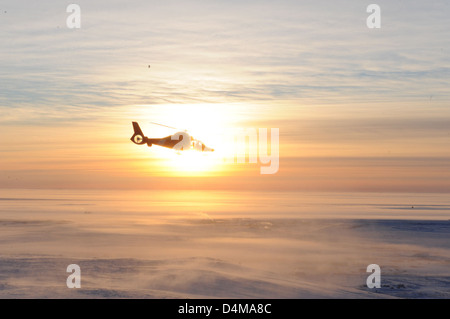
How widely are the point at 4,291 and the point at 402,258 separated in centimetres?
2738

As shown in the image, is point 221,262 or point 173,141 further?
point 173,141

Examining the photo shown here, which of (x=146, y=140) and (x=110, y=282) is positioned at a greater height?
(x=146, y=140)

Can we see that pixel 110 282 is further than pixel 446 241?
No

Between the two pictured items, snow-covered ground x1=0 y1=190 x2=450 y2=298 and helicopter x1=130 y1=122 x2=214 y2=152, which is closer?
snow-covered ground x1=0 y1=190 x2=450 y2=298

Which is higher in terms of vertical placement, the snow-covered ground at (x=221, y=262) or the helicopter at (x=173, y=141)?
the helicopter at (x=173, y=141)

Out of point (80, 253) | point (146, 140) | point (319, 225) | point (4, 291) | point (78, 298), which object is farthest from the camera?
point (146, 140)

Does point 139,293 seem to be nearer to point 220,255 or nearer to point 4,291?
point 4,291

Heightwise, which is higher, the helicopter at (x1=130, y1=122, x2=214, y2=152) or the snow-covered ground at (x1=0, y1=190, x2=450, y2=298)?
the helicopter at (x1=130, y1=122, x2=214, y2=152)

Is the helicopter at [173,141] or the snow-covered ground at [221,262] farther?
the helicopter at [173,141]

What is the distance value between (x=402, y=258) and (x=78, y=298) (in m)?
25.2

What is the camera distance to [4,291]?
22.1 m
